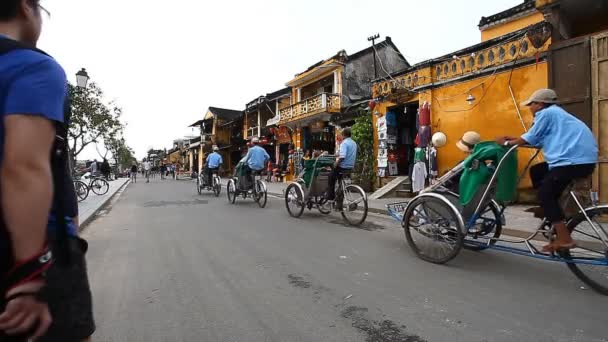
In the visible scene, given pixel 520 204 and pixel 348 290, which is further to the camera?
pixel 520 204

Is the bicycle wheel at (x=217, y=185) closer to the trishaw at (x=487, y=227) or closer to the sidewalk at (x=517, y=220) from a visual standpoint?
the sidewalk at (x=517, y=220)

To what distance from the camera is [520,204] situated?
29.0 ft

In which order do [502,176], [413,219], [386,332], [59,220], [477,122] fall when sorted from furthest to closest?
[477,122] < [413,219] < [502,176] < [386,332] < [59,220]

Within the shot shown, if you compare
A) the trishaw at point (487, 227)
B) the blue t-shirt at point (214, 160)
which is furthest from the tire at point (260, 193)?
the trishaw at point (487, 227)

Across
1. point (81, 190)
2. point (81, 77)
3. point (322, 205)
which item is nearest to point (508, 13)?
point (322, 205)

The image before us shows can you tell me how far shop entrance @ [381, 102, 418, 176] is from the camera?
13062mm

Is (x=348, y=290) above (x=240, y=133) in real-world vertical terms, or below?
below

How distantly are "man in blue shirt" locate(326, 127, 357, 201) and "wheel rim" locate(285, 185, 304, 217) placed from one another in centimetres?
69

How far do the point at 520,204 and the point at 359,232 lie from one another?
206 inches

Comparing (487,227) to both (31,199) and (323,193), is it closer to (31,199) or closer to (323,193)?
(323,193)

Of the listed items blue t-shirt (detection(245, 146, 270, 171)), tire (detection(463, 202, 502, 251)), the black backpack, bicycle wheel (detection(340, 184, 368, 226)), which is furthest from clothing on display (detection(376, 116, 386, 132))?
the black backpack

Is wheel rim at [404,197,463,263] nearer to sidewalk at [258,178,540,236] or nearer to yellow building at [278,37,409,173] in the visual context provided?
sidewalk at [258,178,540,236]

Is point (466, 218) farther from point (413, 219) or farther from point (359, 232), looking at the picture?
point (359, 232)

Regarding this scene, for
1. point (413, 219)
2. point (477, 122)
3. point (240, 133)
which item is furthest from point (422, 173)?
point (240, 133)
